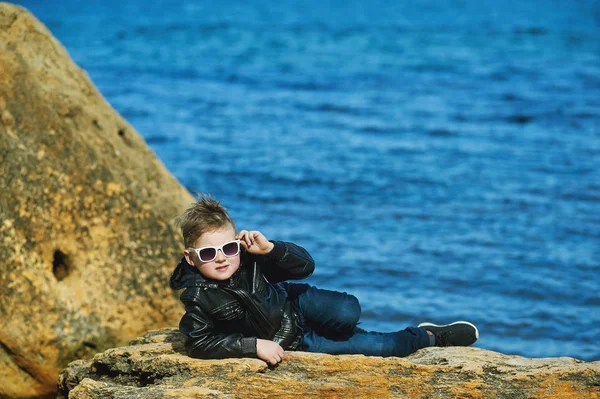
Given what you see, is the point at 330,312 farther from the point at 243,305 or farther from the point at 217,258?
the point at 217,258

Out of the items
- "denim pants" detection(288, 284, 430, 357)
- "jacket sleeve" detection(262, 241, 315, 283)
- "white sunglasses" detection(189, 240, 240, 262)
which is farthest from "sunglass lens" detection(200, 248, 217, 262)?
"denim pants" detection(288, 284, 430, 357)

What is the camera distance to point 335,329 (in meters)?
5.14

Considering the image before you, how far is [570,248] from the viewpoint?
949 cm

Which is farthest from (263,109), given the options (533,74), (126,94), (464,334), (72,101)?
(464,334)

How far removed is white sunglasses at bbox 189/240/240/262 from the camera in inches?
185

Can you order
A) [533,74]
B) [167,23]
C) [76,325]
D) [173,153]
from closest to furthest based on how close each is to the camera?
[76,325] < [173,153] < [533,74] < [167,23]

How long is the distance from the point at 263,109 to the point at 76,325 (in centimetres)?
996

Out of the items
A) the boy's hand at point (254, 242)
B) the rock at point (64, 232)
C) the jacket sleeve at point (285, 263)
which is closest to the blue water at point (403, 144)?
the rock at point (64, 232)

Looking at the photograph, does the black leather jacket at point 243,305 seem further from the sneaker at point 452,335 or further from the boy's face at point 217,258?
the sneaker at point 452,335

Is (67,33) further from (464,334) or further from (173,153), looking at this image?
(464,334)

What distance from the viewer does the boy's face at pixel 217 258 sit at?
15.6 feet

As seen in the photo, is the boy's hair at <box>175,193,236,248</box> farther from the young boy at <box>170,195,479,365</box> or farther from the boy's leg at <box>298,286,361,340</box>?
the boy's leg at <box>298,286,361,340</box>

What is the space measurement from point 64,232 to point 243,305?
65.6 inches

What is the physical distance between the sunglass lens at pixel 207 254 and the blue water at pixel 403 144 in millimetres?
3274
